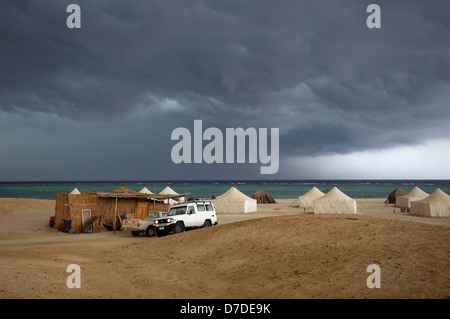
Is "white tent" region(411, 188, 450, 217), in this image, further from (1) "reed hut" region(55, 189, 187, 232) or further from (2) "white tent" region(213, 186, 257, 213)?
(1) "reed hut" region(55, 189, 187, 232)

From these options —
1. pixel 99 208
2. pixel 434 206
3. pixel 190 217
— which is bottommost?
pixel 434 206

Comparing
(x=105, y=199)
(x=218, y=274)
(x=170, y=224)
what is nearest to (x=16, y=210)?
(x=105, y=199)

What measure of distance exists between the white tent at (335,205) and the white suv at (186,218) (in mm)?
19813

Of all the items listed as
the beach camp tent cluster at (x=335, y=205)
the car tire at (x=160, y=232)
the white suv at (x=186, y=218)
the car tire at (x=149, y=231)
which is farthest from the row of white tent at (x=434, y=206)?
the car tire at (x=149, y=231)

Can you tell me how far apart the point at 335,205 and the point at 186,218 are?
75.1 feet

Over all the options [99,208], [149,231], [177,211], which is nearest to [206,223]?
[177,211]

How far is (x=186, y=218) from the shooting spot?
2445 centimetres

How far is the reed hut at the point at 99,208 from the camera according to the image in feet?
93.5

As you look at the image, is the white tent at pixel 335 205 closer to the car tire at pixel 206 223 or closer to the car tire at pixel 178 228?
the car tire at pixel 206 223

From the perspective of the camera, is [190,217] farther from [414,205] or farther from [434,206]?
[414,205]

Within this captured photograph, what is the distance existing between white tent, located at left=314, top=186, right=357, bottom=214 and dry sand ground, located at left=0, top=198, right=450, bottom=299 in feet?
72.6

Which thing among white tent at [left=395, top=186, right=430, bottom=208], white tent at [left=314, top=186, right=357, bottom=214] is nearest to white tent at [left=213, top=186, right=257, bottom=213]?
white tent at [left=314, top=186, right=357, bottom=214]

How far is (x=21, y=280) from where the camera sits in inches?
446
